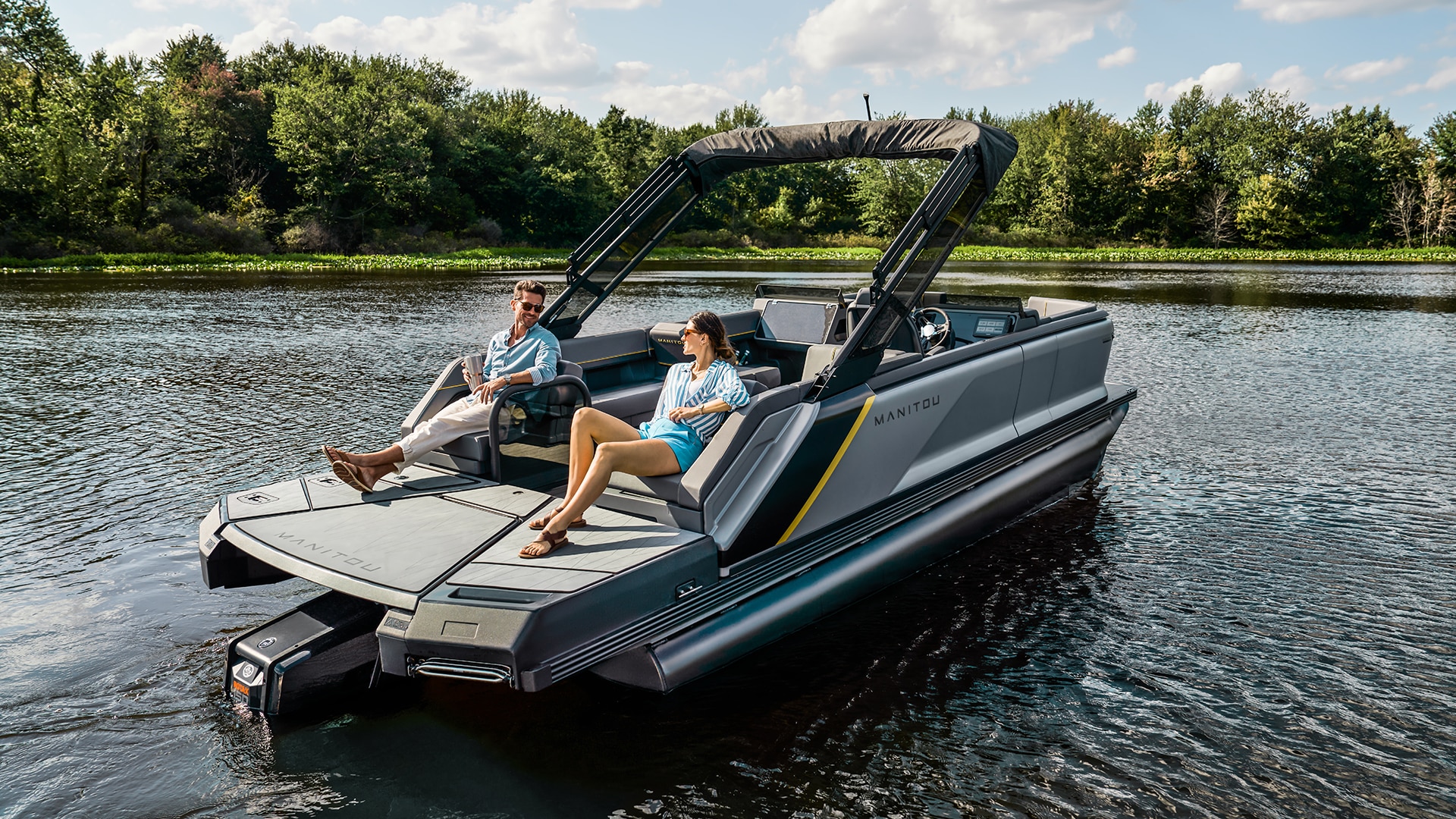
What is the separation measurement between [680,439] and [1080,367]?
3.55 metres

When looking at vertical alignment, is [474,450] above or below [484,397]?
below

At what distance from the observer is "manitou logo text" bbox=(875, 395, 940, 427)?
4465 mm

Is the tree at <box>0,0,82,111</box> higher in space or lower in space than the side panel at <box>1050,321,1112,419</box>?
higher

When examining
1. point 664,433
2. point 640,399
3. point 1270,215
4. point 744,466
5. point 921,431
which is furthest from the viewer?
point 1270,215

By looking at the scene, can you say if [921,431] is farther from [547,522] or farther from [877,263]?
[547,522]

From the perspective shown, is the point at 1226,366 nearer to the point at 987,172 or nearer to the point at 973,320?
the point at 973,320

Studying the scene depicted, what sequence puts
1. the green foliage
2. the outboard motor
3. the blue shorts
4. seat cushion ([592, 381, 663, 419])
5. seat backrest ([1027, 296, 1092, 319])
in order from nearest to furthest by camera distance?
the outboard motor < the blue shorts < seat cushion ([592, 381, 663, 419]) < seat backrest ([1027, 296, 1092, 319]) < the green foliage

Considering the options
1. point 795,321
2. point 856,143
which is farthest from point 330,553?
point 795,321

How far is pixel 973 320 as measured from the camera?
652 centimetres

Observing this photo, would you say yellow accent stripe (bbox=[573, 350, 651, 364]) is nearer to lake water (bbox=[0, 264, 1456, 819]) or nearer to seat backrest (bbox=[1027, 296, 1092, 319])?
lake water (bbox=[0, 264, 1456, 819])

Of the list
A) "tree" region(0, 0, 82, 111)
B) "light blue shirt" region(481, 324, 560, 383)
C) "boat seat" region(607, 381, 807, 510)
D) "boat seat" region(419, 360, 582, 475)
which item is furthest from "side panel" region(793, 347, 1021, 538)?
"tree" region(0, 0, 82, 111)

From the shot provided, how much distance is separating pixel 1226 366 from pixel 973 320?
6.81m

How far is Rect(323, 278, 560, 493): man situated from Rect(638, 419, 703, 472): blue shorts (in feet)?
3.10

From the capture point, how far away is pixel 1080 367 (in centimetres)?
634
